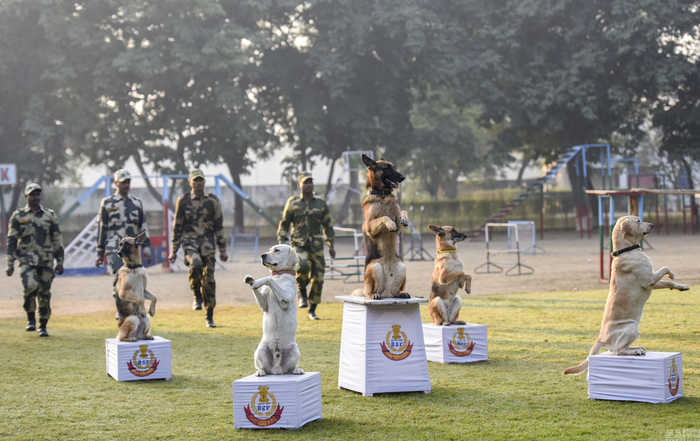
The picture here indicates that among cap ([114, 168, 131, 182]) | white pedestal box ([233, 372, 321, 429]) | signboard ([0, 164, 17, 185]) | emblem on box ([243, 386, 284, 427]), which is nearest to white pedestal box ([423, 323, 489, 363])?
white pedestal box ([233, 372, 321, 429])

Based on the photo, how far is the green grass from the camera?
5.88m

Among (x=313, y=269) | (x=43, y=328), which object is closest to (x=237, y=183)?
(x=313, y=269)

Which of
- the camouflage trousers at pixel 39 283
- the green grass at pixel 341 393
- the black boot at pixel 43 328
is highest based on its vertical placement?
the camouflage trousers at pixel 39 283

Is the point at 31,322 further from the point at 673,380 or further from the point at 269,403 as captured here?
the point at 673,380

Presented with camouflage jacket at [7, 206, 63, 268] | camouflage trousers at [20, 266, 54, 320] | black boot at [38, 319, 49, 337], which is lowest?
black boot at [38, 319, 49, 337]

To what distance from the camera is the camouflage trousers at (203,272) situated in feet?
36.1

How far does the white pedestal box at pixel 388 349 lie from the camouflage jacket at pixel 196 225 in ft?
14.1

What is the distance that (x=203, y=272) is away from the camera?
11133 mm

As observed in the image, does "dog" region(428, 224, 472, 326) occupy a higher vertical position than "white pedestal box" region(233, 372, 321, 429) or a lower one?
higher

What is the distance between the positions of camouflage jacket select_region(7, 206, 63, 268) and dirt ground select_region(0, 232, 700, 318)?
112 inches

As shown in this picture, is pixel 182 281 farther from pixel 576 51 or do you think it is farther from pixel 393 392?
pixel 576 51

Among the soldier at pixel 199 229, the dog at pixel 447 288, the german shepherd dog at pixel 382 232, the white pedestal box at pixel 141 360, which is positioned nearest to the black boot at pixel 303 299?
the soldier at pixel 199 229

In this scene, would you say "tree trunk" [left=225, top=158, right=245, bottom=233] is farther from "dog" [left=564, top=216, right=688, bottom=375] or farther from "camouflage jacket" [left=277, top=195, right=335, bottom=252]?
"dog" [left=564, top=216, right=688, bottom=375]

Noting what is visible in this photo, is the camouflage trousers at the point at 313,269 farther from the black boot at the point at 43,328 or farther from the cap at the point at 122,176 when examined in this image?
the black boot at the point at 43,328
